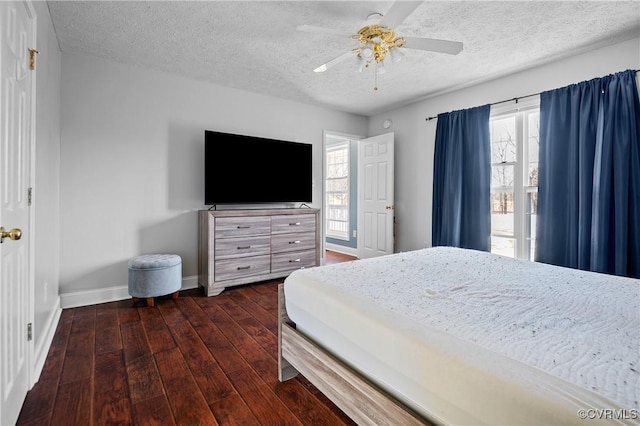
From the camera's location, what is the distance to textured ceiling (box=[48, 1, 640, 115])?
7.67 feet

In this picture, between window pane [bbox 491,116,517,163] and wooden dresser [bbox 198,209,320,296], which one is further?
window pane [bbox 491,116,517,163]

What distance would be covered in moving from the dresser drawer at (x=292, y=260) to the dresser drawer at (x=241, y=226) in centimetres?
38

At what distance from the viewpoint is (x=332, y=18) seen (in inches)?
97.1

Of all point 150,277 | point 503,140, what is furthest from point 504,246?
point 150,277

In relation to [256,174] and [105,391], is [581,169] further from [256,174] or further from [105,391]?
[105,391]

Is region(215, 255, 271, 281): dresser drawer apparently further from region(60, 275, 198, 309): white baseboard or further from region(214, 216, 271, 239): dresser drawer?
region(60, 275, 198, 309): white baseboard

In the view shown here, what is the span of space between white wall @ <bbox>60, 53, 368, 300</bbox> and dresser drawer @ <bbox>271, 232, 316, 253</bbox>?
36.9 inches

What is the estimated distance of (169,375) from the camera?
193 centimetres

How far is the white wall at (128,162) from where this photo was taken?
10.2 feet

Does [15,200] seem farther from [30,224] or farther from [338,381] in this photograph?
[338,381]

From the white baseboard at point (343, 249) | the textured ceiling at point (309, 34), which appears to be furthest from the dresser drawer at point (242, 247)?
the white baseboard at point (343, 249)

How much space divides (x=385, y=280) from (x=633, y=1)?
2.72 metres

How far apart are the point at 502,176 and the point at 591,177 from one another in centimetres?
93

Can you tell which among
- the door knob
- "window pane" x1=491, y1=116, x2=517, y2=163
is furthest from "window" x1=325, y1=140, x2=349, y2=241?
the door knob
